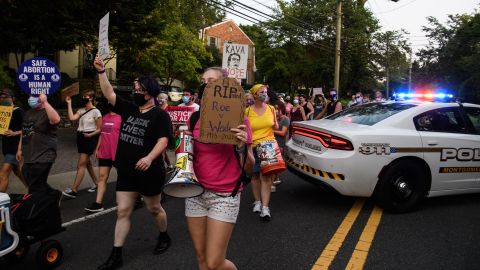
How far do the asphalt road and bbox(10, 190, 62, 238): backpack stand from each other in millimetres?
374

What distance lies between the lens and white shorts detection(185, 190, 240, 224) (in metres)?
2.77

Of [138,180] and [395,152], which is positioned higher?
[395,152]

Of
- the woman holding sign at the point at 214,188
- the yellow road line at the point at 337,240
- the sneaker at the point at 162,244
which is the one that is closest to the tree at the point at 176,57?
the yellow road line at the point at 337,240

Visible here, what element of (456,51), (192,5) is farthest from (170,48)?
(456,51)

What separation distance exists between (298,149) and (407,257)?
227 cm

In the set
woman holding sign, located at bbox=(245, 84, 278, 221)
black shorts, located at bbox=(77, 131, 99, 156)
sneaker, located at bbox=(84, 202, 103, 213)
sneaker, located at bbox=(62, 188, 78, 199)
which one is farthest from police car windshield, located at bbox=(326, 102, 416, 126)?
sneaker, located at bbox=(62, 188, 78, 199)

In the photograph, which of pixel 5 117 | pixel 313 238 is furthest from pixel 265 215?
pixel 5 117

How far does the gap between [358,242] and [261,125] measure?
1.81m

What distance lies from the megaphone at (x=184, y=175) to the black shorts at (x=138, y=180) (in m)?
1.14

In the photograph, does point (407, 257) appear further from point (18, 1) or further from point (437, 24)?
point (437, 24)

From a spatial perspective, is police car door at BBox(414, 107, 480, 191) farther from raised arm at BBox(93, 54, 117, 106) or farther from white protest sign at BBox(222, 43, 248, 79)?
white protest sign at BBox(222, 43, 248, 79)

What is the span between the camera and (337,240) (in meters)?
4.50

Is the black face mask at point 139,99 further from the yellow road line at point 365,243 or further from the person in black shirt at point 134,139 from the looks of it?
the yellow road line at point 365,243

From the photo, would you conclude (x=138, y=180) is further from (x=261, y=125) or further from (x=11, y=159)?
(x=11, y=159)
